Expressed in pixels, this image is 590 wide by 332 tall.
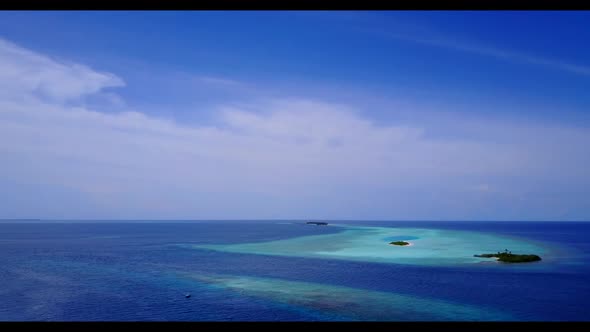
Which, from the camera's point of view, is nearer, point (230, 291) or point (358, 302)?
point (358, 302)

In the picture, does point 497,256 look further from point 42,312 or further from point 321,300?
point 42,312

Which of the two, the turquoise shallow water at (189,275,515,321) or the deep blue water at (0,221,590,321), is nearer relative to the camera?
the turquoise shallow water at (189,275,515,321)

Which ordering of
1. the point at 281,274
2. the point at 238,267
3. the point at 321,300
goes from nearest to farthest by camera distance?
1. the point at 321,300
2. the point at 281,274
3. the point at 238,267

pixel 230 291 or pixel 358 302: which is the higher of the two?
pixel 358 302

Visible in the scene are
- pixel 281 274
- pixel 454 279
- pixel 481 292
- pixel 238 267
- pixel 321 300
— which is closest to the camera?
pixel 321 300

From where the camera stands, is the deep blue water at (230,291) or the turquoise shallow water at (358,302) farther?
the deep blue water at (230,291)

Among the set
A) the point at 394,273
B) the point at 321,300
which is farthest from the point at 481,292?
the point at 321,300
